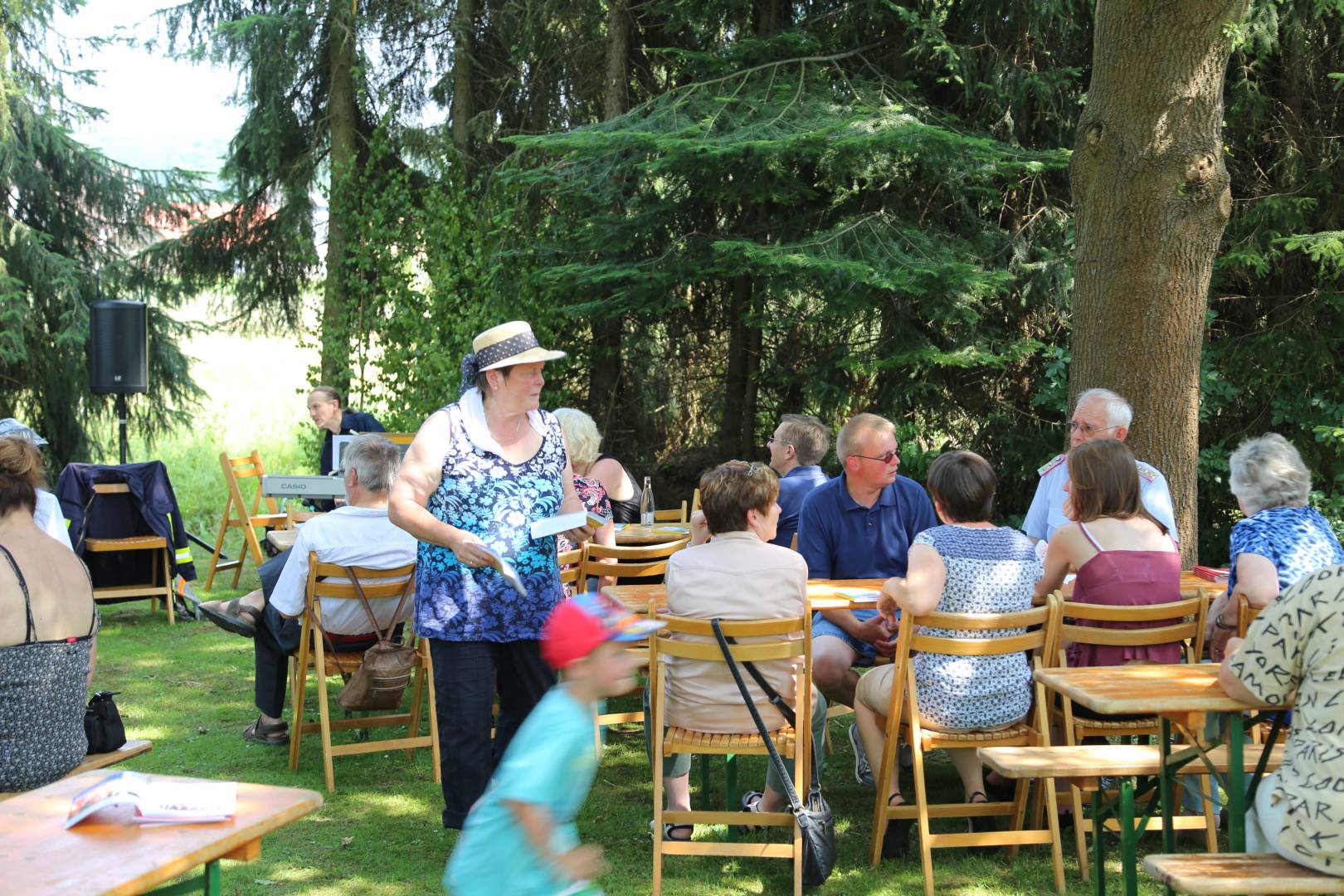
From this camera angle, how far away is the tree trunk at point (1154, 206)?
18.9 feet

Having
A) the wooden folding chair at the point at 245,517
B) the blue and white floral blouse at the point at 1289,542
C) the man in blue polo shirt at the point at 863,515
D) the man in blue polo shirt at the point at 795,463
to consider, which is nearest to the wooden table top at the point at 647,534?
the man in blue polo shirt at the point at 795,463

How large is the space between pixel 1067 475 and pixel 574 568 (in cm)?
215

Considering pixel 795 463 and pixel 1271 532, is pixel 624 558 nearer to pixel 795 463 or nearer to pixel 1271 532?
pixel 795 463

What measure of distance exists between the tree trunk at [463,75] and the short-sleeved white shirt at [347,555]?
27.2 ft

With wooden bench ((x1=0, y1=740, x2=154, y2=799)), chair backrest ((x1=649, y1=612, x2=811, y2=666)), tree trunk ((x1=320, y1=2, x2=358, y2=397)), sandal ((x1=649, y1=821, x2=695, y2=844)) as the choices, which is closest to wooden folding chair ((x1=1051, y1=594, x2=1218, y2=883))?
chair backrest ((x1=649, y1=612, x2=811, y2=666))

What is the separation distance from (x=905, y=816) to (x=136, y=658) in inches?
201

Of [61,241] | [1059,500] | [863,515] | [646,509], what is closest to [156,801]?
[863,515]

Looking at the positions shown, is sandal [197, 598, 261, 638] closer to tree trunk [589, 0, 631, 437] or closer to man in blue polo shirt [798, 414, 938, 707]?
man in blue polo shirt [798, 414, 938, 707]

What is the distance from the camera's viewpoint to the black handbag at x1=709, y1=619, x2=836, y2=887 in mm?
3635

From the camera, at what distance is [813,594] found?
14.5ft

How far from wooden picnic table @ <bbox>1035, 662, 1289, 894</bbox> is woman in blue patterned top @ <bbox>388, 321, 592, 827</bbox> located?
154 cm

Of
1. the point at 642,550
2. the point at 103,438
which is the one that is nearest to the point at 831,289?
the point at 642,550

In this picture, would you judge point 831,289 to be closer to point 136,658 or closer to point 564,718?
point 136,658

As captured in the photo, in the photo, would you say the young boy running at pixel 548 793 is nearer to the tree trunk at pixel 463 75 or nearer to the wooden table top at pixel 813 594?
the wooden table top at pixel 813 594
